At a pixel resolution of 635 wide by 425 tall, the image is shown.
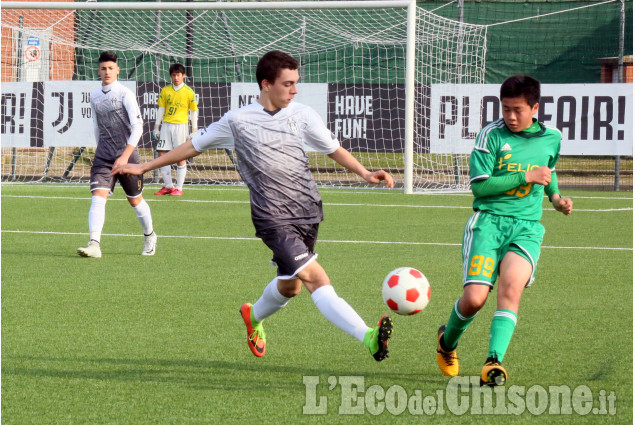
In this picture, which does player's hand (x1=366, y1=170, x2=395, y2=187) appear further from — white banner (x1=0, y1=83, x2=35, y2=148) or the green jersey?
white banner (x1=0, y1=83, x2=35, y2=148)

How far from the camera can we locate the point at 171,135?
696 inches

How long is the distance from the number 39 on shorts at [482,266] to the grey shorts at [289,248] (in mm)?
866

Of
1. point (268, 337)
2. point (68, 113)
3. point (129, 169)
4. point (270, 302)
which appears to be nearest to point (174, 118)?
point (68, 113)

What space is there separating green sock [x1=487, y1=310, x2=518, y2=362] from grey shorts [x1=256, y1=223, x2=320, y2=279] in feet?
3.44

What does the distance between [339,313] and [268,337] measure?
48.2 inches

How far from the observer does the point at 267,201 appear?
5418mm

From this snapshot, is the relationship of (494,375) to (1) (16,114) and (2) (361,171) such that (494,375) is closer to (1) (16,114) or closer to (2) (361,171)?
(2) (361,171)

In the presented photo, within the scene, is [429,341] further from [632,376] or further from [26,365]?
[26,365]

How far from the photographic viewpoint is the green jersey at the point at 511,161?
5148 millimetres

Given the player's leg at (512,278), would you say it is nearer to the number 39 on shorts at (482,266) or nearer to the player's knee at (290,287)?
the number 39 on shorts at (482,266)

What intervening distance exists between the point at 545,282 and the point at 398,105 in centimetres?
1121

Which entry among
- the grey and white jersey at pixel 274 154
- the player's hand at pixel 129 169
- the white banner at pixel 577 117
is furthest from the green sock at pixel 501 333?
the white banner at pixel 577 117

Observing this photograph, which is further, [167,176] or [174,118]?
[174,118]

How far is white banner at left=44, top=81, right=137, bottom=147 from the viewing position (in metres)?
19.7
